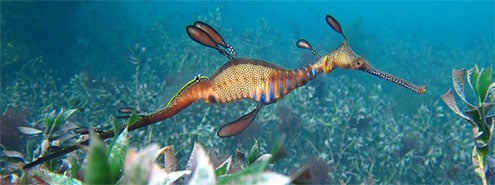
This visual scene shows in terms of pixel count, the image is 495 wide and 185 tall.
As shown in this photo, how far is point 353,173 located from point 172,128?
315cm

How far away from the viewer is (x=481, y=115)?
176cm

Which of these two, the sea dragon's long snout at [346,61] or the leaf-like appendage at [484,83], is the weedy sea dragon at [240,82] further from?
the leaf-like appendage at [484,83]

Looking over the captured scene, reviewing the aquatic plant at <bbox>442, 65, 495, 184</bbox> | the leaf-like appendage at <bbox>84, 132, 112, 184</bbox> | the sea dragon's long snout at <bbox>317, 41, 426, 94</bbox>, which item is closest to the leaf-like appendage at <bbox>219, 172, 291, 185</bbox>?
the leaf-like appendage at <bbox>84, 132, 112, 184</bbox>

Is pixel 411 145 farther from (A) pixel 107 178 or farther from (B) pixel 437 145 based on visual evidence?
(A) pixel 107 178

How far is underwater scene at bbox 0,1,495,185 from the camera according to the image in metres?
1.67

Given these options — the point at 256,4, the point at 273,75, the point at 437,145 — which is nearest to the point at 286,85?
the point at 273,75

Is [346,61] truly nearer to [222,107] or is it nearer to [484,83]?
[484,83]

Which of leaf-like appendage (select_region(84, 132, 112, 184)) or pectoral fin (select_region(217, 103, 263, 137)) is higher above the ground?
pectoral fin (select_region(217, 103, 263, 137))

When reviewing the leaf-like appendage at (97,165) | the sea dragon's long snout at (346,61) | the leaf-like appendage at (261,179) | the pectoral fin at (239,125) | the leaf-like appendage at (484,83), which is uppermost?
the sea dragon's long snout at (346,61)

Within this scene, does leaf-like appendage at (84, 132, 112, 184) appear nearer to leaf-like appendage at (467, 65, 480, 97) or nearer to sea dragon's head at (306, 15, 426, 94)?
sea dragon's head at (306, 15, 426, 94)

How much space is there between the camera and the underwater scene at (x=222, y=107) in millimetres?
1673

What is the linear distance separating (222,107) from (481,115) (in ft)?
18.7

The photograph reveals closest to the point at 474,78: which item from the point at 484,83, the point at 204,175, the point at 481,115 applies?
the point at 484,83

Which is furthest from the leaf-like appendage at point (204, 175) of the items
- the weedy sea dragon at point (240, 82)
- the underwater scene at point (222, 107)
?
the weedy sea dragon at point (240, 82)
